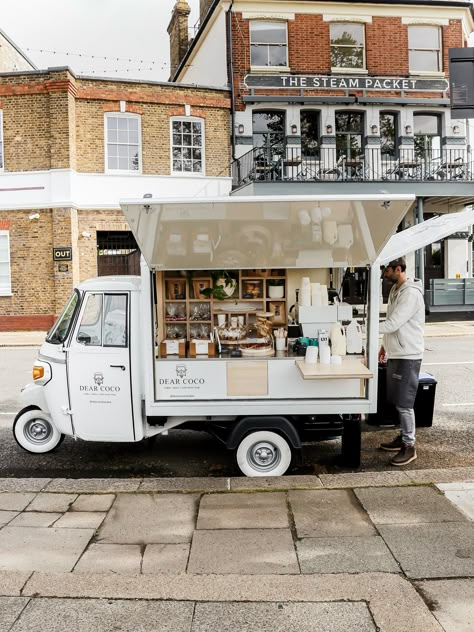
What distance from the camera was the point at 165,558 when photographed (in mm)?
3951

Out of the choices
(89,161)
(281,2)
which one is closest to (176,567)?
(89,161)

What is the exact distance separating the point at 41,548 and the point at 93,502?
34.7 inches

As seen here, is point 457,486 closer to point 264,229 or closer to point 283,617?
point 283,617

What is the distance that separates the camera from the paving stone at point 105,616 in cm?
316

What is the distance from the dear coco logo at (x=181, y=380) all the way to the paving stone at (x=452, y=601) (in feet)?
9.11

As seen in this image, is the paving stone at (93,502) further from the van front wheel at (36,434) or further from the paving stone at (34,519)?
the van front wheel at (36,434)

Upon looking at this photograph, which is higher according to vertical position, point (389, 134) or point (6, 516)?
point (389, 134)

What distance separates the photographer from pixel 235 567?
379cm

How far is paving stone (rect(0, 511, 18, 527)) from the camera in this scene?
4.57 metres

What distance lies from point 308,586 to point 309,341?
279 cm

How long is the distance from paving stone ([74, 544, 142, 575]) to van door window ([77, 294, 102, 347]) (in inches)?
85.8

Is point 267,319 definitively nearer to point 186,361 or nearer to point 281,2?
point 186,361

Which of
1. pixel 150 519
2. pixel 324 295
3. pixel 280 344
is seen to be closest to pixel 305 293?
pixel 324 295

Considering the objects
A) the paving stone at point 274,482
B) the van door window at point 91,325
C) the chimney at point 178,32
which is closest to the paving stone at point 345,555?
the paving stone at point 274,482
